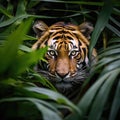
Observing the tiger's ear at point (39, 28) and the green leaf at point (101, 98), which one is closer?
the green leaf at point (101, 98)

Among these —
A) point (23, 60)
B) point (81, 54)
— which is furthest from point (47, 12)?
point (23, 60)

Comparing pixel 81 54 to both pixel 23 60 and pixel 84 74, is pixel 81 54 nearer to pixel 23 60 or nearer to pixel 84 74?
pixel 84 74

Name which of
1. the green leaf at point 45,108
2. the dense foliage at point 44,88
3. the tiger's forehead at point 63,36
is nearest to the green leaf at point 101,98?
the dense foliage at point 44,88

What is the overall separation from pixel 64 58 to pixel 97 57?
10 centimetres

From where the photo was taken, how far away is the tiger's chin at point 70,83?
1.23 m

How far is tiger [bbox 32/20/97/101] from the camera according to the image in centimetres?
123

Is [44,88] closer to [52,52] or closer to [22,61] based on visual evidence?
[22,61]

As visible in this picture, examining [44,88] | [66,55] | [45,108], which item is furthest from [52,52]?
[45,108]

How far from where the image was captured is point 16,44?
3.20 ft

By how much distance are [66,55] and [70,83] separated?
0.30ft

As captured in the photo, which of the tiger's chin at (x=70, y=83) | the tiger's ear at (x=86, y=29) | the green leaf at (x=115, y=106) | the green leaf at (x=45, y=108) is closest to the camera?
the green leaf at (x=45, y=108)

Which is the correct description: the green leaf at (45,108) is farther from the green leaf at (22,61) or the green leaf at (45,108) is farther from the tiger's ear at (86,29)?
the tiger's ear at (86,29)

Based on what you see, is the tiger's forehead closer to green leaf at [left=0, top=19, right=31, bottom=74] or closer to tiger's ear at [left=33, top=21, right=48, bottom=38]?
tiger's ear at [left=33, top=21, right=48, bottom=38]

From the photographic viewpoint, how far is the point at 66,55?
1268mm
